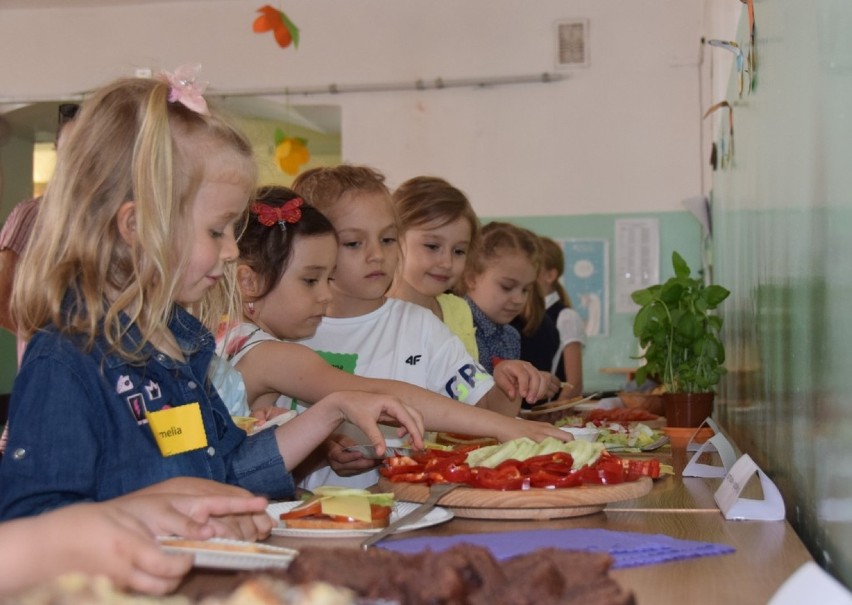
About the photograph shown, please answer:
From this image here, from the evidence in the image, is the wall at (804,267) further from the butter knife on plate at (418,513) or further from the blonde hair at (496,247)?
the blonde hair at (496,247)

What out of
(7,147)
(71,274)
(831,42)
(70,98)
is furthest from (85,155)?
(7,147)

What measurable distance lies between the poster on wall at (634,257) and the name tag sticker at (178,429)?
211 inches

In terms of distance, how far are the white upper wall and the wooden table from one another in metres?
5.14

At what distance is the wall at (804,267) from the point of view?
1.18 metres

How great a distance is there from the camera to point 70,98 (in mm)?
7094

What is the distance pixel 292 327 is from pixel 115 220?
0.88 meters

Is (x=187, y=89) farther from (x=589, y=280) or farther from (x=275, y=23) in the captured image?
(x=589, y=280)

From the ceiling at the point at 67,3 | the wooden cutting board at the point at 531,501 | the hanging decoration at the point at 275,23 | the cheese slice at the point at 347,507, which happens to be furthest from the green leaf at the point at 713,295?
the ceiling at the point at 67,3

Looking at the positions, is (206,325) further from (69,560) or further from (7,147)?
(7,147)

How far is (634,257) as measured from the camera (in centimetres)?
670

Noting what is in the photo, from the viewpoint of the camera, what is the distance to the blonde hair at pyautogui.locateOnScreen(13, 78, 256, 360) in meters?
1.45

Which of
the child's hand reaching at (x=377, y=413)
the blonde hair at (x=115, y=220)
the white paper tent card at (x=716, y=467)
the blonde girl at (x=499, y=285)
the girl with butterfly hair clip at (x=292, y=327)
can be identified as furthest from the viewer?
the blonde girl at (x=499, y=285)

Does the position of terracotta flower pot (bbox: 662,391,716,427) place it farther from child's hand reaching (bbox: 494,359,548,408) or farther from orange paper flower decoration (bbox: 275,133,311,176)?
orange paper flower decoration (bbox: 275,133,311,176)

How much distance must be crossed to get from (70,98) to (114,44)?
0.46 m
